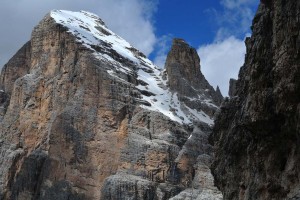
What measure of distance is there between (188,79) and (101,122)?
2145 cm

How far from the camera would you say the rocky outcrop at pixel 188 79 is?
324 ft

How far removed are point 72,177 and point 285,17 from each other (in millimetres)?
68306

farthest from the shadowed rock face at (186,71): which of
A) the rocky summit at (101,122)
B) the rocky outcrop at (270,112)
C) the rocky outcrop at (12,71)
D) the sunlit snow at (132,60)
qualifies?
the rocky outcrop at (270,112)

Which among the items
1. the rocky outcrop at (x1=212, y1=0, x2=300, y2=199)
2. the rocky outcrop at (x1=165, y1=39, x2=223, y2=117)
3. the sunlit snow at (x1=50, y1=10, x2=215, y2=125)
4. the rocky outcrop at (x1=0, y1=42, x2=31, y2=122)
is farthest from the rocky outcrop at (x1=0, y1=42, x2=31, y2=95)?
the rocky outcrop at (x1=212, y1=0, x2=300, y2=199)

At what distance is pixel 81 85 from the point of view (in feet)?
308

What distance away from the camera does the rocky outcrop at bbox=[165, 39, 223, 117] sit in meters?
98.8

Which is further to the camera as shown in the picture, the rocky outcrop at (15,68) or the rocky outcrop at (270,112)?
the rocky outcrop at (15,68)

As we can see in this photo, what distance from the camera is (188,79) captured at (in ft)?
341

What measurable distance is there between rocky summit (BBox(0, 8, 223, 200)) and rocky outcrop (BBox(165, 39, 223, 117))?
183mm

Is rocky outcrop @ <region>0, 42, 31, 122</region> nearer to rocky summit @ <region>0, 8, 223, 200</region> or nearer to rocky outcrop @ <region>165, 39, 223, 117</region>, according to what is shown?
rocky summit @ <region>0, 8, 223, 200</region>

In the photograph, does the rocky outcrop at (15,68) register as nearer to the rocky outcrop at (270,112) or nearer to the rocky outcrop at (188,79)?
the rocky outcrop at (188,79)

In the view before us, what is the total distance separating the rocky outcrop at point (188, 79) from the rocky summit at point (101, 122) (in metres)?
0.18

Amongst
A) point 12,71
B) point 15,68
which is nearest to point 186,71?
point 15,68

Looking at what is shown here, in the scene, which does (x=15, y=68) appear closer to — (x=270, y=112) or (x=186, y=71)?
(x=186, y=71)
